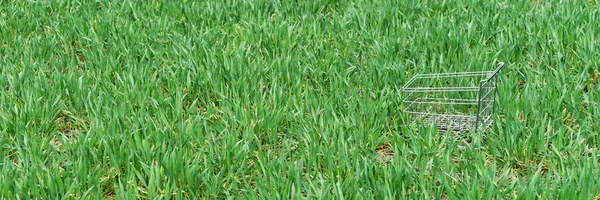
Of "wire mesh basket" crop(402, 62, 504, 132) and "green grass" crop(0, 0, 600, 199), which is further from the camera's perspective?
"wire mesh basket" crop(402, 62, 504, 132)

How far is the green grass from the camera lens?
2.84 metres

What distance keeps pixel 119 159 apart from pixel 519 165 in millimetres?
1320

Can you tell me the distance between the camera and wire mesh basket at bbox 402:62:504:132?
333cm

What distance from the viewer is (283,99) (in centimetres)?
356

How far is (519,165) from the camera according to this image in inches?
121

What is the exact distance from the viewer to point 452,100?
3.53 meters

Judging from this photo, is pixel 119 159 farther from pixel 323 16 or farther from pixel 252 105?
pixel 323 16

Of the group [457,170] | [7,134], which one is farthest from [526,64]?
[7,134]

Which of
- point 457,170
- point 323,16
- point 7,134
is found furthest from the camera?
point 323,16

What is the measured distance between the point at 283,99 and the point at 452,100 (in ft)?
2.12

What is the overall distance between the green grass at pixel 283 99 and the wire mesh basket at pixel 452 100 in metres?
0.06

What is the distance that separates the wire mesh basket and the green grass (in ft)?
0.20

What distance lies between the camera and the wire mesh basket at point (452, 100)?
3332 millimetres

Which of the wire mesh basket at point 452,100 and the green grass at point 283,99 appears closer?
the green grass at point 283,99
